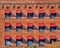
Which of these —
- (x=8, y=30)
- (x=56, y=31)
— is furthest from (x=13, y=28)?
(x=56, y=31)

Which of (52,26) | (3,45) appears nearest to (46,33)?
(52,26)

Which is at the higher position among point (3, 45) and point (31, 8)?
point (31, 8)

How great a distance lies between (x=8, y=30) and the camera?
8562 centimetres

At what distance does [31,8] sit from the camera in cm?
8612

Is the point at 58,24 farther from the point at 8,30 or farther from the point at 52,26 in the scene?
the point at 8,30

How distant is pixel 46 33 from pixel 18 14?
5.05m

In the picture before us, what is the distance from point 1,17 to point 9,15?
122cm

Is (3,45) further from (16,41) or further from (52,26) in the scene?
(52,26)

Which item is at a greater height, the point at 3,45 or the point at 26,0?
the point at 26,0

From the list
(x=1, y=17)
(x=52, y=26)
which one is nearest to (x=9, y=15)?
(x=1, y=17)

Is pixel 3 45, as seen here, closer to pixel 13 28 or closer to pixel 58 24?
pixel 13 28

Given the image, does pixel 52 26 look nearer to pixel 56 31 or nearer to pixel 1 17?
pixel 56 31

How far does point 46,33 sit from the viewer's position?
3361 inches

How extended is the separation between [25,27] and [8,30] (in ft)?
8.37
